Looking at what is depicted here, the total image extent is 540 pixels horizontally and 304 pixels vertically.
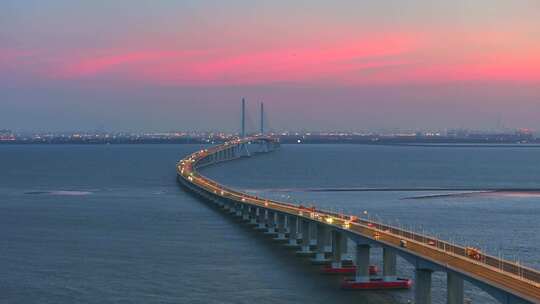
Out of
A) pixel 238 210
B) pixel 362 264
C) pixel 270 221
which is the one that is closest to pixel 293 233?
pixel 270 221

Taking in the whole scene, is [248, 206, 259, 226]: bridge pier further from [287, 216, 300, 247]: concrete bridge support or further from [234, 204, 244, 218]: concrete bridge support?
[287, 216, 300, 247]: concrete bridge support

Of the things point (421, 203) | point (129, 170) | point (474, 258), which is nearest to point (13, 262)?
point (474, 258)

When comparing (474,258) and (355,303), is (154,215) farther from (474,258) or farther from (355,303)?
(474,258)

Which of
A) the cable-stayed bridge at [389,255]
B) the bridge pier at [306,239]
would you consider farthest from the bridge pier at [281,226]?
the bridge pier at [306,239]

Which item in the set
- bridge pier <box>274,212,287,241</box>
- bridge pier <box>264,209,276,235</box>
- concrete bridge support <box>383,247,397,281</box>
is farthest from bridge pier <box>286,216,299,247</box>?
concrete bridge support <box>383,247,397,281</box>

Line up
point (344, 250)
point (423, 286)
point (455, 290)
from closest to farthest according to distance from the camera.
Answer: point (455, 290), point (423, 286), point (344, 250)

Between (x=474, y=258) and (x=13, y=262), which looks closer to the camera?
(x=474, y=258)

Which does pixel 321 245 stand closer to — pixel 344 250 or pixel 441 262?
pixel 344 250

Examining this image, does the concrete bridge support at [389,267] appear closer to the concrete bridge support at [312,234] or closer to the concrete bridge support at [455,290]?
the concrete bridge support at [455,290]
